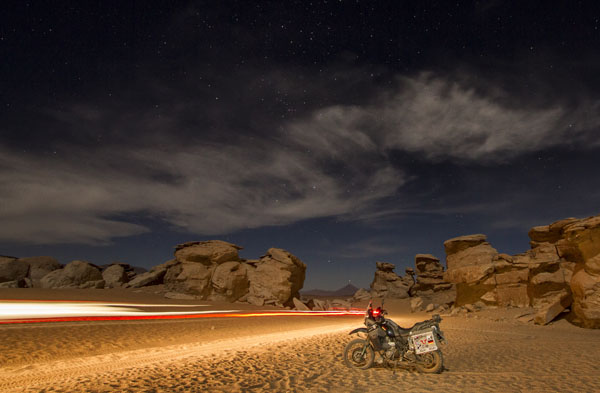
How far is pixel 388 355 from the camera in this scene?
305 inches

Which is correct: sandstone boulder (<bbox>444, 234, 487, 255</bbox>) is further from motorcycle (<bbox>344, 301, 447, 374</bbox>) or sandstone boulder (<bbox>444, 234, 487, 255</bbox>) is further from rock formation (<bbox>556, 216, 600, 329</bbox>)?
motorcycle (<bbox>344, 301, 447, 374</bbox>)

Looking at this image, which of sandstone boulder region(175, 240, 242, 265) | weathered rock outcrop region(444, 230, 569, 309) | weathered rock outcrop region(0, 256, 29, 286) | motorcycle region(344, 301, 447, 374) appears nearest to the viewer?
motorcycle region(344, 301, 447, 374)

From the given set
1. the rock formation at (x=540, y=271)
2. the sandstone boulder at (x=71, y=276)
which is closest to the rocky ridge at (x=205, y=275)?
the sandstone boulder at (x=71, y=276)

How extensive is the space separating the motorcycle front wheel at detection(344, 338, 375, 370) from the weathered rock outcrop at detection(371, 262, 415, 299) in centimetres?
5505

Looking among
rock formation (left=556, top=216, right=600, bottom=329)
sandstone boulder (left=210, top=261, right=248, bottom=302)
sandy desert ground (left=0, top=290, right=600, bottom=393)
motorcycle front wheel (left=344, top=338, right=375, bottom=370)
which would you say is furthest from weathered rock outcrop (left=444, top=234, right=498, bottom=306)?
motorcycle front wheel (left=344, top=338, right=375, bottom=370)

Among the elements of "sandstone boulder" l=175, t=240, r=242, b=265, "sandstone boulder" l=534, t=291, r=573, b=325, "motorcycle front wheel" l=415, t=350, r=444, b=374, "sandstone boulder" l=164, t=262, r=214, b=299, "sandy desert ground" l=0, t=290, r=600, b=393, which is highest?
"sandstone boulder" l=175, t=240, r=242, b=265

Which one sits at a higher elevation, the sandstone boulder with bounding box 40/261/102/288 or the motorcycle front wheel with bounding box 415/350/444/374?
the sandstone boulder with bounding box 40/261/102/288

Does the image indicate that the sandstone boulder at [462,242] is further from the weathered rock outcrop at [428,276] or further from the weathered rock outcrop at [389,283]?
the weathered rock outcrop at [389,283]

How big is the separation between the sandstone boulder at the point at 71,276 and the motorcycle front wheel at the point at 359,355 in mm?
39108

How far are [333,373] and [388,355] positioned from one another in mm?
1314

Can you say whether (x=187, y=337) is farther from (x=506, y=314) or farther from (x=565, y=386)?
(x=506, y=314)

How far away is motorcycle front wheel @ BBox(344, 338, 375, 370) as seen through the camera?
7.99 metres

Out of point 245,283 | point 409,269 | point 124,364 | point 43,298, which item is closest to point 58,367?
point 124,364

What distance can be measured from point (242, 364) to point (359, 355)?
284cm
